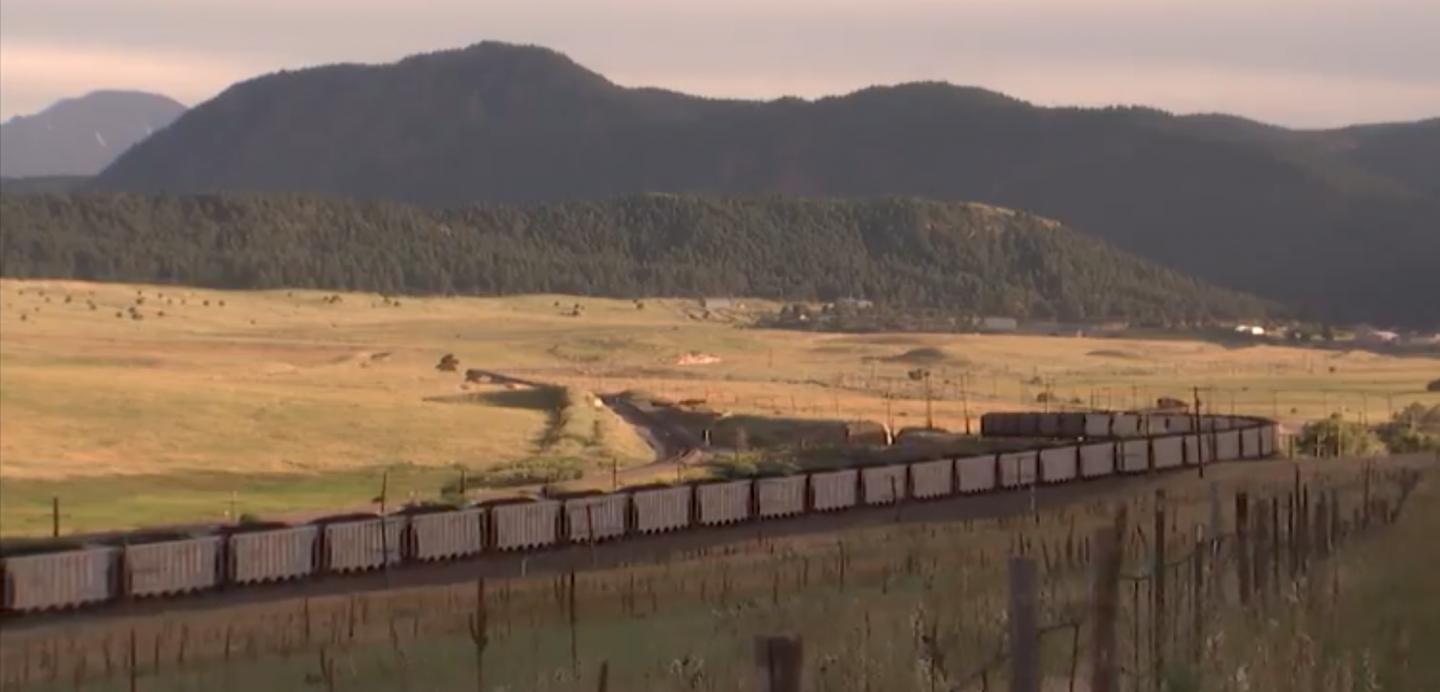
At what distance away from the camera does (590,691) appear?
13539mm

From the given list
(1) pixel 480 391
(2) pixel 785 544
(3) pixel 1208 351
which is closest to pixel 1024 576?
(2) pixel 785 544

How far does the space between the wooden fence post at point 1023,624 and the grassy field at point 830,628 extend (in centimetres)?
152

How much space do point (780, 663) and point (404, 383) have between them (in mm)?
94089

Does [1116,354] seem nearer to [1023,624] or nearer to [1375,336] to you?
[1375,336]

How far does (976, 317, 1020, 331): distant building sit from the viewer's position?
173375 millimetres

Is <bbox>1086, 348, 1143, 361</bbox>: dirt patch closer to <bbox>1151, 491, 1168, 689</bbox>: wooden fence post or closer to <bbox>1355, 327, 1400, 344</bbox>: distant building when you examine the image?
<bbox>1355, 327, 1400, 344</bbox>: distant building

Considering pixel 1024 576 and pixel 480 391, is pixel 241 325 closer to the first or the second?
pixel 480 391

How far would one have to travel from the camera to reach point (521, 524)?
36.6m

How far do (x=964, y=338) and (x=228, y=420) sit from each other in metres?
76.8

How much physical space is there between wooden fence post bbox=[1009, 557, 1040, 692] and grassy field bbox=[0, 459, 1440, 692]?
1.52 metres

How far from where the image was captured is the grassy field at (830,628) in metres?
12.8

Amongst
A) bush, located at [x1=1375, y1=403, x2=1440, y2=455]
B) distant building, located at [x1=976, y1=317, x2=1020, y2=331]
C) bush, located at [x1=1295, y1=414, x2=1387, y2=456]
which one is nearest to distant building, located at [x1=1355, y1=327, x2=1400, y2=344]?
distant building, located at [x1=976, y1=317, x2=1020, y2=331]

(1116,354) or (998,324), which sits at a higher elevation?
(998,324)

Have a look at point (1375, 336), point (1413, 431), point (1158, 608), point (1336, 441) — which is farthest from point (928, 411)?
point (1375, 336)
